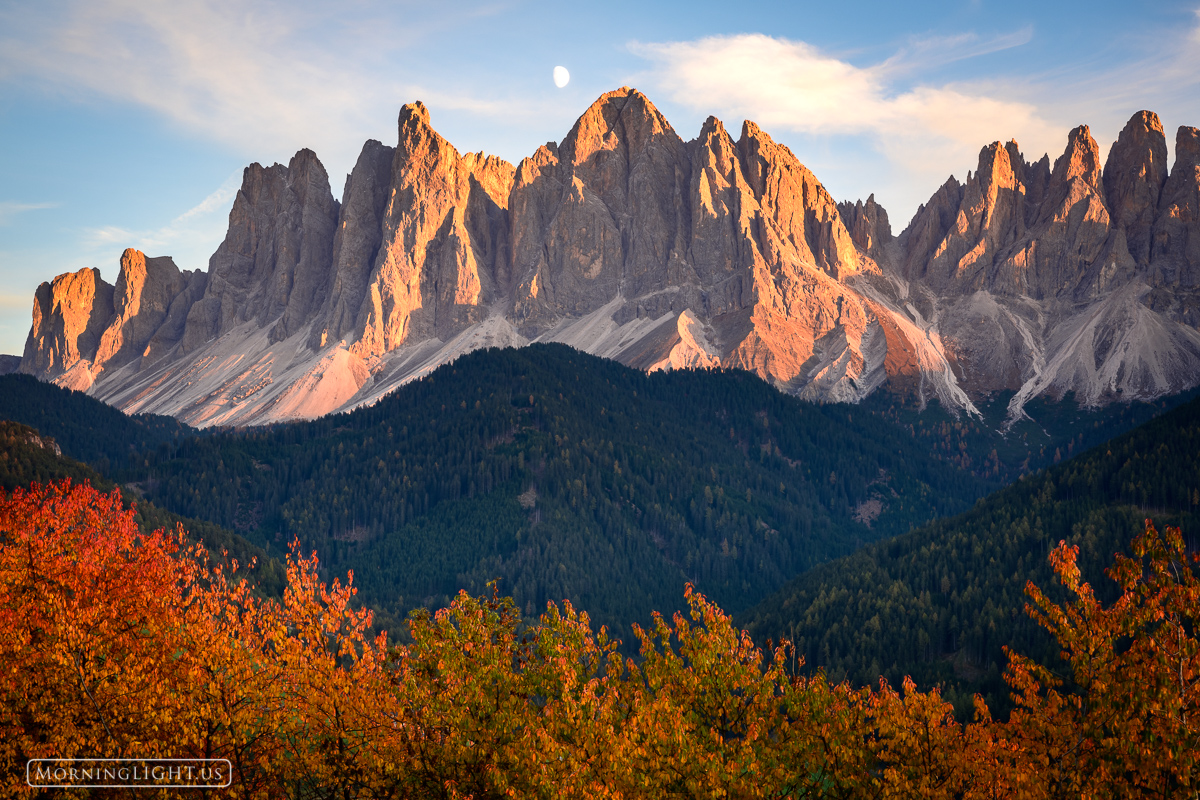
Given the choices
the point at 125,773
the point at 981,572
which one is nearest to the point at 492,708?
the point at 125,773

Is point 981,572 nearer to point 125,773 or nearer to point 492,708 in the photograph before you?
point 492,708

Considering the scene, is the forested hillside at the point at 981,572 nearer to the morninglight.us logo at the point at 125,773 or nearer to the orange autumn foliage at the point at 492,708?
the orange autumn foliage at the point at 492,708

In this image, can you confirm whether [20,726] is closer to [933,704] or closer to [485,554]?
[933,704]

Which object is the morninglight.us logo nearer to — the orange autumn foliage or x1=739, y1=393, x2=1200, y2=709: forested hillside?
the orange autumn foliage

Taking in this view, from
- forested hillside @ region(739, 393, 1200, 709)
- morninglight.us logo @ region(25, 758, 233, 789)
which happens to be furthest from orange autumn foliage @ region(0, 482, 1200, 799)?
forested hillside @ region(739, 393, 1200, 709)

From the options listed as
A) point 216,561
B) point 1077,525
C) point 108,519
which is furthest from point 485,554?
point 108,519

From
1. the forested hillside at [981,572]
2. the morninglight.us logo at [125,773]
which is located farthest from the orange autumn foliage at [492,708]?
the forested hillside at [981,572]
